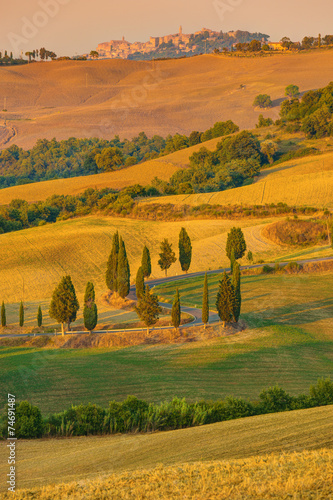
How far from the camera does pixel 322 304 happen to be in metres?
50.7

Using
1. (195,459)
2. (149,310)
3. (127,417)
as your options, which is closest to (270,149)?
(149,310)

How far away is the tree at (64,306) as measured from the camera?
46.4 meters

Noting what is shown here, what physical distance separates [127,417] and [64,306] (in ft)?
68.9

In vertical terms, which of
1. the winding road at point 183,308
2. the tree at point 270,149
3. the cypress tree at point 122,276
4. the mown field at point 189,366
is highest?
the tree at point 270,149

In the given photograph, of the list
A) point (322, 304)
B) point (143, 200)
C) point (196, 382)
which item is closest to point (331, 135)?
→ point (143, 200)

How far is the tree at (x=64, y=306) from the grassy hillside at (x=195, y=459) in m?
21.7

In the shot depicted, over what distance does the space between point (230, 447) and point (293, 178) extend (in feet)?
301

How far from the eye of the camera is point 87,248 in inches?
3233

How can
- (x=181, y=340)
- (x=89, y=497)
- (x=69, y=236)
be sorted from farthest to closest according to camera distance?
1. (x=69, y=236)
2. (x=181, y=340)
3. (x=89, y=497)

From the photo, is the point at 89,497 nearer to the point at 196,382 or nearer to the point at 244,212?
the point at 196,382

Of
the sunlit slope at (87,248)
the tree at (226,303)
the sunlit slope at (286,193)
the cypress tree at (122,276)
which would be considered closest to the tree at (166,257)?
the sunlit slope at (87,248)

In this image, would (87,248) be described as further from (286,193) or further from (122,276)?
(286,193)

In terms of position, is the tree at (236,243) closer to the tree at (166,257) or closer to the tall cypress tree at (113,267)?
the tree at (166,257)

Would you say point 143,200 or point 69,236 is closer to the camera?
point 69,236
